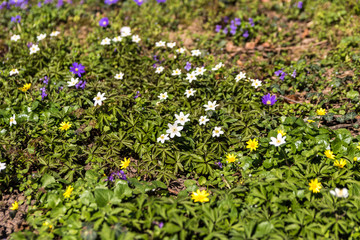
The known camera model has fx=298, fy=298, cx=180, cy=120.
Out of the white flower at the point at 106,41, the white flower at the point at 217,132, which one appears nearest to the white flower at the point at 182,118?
the white flower at the point at 217,132

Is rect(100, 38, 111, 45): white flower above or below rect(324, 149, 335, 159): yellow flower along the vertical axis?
above

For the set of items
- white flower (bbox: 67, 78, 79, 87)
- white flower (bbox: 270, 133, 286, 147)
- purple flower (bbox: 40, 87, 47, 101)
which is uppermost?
white flower (bbox: 67, 78, 79, 87)

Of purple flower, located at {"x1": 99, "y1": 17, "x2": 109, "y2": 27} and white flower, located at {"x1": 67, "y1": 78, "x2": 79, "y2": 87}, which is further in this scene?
purple flower, located at {"x1": 99, "y1": 17, "x2": 109, "y2": 27}

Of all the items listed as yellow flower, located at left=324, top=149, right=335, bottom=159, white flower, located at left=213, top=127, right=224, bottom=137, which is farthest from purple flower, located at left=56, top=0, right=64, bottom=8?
yellow flower, located at left=324, top=149, right=335, bottom=159

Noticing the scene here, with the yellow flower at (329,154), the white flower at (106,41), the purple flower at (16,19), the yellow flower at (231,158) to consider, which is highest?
the purple flower at (16,19)

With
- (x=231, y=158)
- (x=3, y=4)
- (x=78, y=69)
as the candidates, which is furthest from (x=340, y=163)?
(x=3, y=4)

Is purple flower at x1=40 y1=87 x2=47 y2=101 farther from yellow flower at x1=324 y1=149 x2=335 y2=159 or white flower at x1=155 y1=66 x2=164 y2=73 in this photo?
yellow flower at x1=324 y1=149 x2=335 y2=159

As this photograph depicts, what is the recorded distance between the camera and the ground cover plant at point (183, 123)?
7.82ft

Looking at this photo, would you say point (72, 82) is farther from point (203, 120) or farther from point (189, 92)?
point (203, 120)

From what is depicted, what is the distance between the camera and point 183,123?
325 centimetres

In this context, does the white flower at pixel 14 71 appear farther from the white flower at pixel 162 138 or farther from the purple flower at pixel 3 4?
the purple flower at pixel 3 4

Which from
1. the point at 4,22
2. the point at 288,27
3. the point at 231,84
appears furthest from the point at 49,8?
the point at 288,27

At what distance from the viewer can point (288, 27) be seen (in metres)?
5.50

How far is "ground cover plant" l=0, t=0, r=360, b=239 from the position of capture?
2.38m
